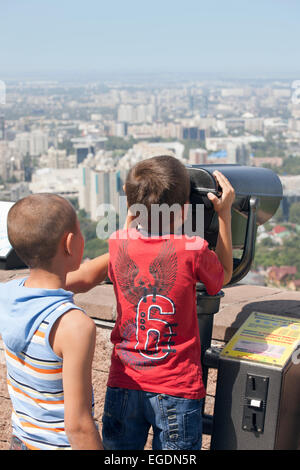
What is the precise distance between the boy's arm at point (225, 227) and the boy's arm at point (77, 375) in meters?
0.34

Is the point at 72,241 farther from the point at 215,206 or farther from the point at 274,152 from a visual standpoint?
the point at 274,152

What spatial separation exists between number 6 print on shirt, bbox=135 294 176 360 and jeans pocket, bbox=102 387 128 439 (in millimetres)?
96

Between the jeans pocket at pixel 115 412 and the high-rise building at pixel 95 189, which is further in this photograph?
the high-rise building at pixel 95 189

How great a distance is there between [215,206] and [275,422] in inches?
17.1

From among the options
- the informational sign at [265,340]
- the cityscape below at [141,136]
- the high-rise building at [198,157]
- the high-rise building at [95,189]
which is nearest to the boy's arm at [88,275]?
the informational sign at [265,340]

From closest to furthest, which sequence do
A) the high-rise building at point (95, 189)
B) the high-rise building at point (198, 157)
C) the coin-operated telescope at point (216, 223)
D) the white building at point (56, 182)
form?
the coin-operated telescope at point (216, 223) < the high-rise building at point (95, 189) < the white building at point (56, 182) < the high-rise building at point (198, 157)

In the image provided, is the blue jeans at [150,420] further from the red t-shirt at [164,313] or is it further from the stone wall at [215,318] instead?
the stone wall at [215,318]

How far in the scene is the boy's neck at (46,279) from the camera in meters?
1.05

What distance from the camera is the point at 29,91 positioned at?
6562cm

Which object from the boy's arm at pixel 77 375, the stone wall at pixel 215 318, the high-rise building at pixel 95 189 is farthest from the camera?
the high-rise building at pixel 95 189

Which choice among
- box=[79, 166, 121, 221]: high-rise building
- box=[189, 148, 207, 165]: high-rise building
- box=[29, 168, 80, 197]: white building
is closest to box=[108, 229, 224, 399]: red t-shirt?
box=[79, 166, 121, 221]: high-rise building

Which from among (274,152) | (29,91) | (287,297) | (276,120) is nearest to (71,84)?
(29,91)

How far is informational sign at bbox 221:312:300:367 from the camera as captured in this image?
1195 mm

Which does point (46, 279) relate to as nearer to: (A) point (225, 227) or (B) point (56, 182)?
(A) point (225, 227)
